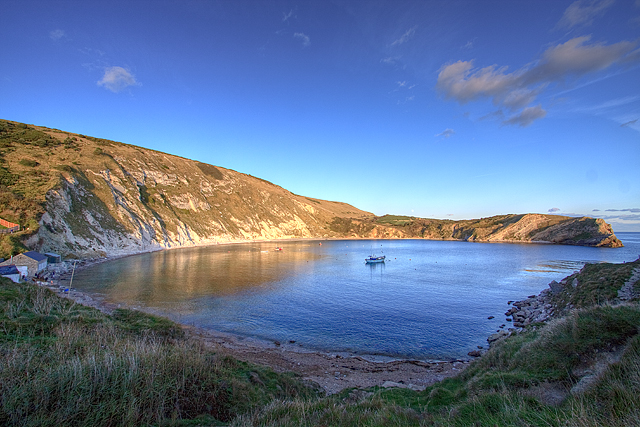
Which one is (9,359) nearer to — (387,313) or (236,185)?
(387,313)

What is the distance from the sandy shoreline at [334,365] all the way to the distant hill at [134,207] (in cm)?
3485

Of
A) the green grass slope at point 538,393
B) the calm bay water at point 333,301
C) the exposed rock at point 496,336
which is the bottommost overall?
the calm bay water at point 333,301

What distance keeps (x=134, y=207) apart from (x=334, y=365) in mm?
76060

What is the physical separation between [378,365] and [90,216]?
213 feet

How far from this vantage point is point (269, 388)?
10.0m

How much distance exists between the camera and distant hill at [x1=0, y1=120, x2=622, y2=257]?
1881 inches

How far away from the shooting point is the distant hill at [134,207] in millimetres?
47781

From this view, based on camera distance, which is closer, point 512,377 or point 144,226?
point 512,377

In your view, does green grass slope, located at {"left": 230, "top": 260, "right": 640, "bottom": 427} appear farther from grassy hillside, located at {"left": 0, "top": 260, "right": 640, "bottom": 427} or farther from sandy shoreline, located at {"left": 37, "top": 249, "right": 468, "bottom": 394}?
sandy shoreline, located at {"left": 37, "top": 249, "right": 468, "bottom": 394}

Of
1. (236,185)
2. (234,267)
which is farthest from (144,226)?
(236,185)

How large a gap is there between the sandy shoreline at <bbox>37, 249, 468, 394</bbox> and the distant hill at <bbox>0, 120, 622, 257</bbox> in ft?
114

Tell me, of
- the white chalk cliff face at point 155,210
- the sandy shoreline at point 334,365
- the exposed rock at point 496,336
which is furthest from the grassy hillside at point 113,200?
the exposed rock at point 496,336

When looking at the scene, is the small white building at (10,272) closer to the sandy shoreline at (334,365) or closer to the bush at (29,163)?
the sandy shoreline at (334,365)

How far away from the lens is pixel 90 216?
5625 cm
